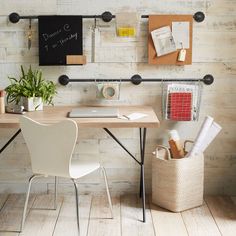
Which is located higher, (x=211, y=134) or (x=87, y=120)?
(x=87, y=120)

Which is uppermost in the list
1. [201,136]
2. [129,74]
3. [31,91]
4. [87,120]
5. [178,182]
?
[129,74]

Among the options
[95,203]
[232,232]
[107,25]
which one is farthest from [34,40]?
[232,232]

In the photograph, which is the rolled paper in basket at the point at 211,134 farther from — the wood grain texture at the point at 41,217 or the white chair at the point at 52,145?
the wood grain texture at the point at 41,217

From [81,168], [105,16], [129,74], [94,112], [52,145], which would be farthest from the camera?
[129,74]

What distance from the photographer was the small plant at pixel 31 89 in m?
3.17

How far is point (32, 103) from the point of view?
10.4 ft

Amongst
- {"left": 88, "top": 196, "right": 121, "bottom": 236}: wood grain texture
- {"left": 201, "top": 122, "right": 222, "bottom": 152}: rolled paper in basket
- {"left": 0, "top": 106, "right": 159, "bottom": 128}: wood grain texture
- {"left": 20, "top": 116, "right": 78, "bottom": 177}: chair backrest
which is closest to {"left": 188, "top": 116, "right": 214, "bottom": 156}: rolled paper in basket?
{"left": 201, "top": 122, "right": 222, "bottom": 152}: rolled paper in basket

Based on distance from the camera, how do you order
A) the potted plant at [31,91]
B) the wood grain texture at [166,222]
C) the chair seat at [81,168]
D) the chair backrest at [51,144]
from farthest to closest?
the potted plant at [31,91]
the wood grain texture at [166,222]
the chair seat at [81,168]
the chair backrest at [51,144]

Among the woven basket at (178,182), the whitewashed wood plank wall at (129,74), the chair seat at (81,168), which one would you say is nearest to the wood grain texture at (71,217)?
the whitewashed wood plank wall at (129,74)

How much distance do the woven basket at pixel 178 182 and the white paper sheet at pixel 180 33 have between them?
755 millimetres

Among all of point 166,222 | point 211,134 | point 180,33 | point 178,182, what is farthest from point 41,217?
point 180,33

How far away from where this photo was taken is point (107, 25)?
338 cm

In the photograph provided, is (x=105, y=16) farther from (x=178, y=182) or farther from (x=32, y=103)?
(x=178, y=182)

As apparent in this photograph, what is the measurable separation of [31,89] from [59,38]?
1.45ft
